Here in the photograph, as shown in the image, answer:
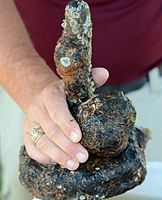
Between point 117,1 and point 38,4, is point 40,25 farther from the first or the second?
point 117,1

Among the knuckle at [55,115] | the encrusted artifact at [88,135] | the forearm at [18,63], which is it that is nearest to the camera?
the encrusted artifact at [88,135]

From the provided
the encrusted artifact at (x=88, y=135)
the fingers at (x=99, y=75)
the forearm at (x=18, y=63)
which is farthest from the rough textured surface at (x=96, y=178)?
the forearm at (x=18, y=63)

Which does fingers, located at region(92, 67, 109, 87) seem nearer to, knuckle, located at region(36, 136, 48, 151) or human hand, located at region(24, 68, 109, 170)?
human hand, located at region(24, 68, 109, 170)

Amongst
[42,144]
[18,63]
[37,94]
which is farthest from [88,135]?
[18,63]

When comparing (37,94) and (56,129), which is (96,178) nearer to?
(56,129)

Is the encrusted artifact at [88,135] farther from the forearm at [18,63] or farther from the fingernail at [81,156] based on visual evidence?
the forearm at [18,63]

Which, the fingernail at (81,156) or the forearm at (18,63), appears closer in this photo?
the fingernail at (81,156)
